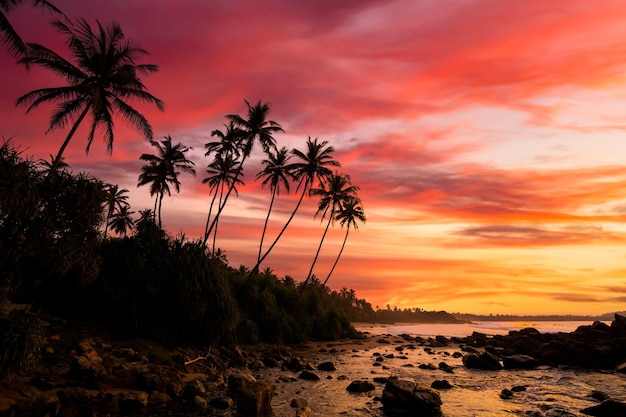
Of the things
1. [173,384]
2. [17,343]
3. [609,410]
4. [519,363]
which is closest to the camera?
[17,343]

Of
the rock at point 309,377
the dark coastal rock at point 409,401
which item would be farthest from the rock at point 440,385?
the rock at point 309,377

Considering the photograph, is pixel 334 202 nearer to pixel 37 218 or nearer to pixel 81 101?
pixel 81 101

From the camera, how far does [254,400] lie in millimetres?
13078

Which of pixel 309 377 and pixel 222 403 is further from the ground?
pixel 222 403

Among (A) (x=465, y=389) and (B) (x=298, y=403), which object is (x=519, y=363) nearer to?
(A) (x=465, y=389)

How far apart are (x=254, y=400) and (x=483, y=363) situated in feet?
59.3

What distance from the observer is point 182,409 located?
43.7ft

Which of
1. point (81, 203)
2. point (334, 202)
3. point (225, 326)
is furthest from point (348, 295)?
point (81, 203)

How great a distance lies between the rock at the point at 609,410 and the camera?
12.6 metres

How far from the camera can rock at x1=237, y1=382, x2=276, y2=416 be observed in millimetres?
13039

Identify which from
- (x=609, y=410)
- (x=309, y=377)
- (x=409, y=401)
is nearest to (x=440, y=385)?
(x=409, y=401)

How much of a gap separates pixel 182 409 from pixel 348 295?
4224 inches

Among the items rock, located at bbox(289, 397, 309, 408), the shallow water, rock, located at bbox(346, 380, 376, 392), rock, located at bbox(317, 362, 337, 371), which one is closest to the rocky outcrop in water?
the shallow water

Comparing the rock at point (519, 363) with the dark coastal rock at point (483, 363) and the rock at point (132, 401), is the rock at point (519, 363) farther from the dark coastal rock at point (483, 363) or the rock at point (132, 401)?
the rock at point (132, 401)
